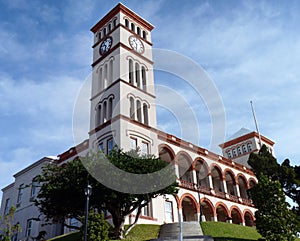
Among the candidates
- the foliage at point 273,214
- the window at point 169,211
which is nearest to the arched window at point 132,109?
the window at point 169,211

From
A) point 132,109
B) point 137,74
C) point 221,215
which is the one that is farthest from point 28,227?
point 221,215

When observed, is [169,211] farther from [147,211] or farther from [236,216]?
[236,216]

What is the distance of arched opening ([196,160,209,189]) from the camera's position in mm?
38141

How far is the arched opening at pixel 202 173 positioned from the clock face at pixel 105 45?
652 inches

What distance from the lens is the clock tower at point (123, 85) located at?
98.2 ft

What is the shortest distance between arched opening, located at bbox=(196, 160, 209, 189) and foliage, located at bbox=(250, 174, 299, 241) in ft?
53.4

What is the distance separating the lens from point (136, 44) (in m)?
36.0

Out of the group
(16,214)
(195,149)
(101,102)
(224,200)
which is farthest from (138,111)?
(16,214)

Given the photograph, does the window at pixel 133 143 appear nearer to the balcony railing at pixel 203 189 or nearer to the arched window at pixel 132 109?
the arched window at pixel 132 109

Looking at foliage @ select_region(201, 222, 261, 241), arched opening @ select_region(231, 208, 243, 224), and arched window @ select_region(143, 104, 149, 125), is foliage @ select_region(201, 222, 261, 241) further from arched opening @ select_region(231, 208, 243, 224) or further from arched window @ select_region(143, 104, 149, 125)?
arched opening @ select_region(231, 208, 243, 224)

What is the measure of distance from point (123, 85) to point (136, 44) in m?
6.79

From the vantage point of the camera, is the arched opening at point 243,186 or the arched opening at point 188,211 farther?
the arched opening at point 243,186

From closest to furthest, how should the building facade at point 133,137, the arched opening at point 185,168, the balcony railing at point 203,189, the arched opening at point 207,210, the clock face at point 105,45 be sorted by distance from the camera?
1. the building facade at point 133,137
2. the balcony railing at point 203,189
3. the clock face at point 105,45
4. the arched opening at point 207,210
5. the arched opening at point 185,168

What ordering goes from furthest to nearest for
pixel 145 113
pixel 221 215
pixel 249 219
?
pixel 249 219, pixel 221 215, pixel 145 113
